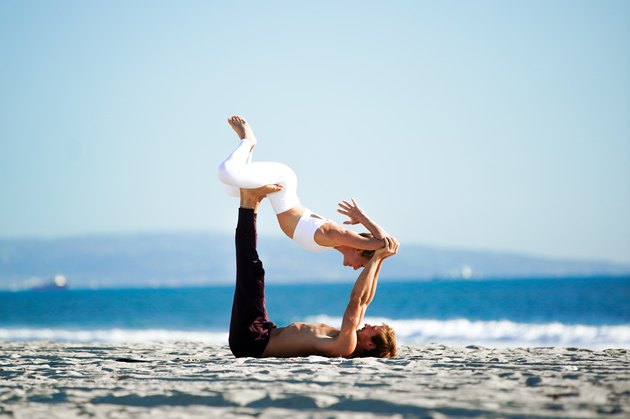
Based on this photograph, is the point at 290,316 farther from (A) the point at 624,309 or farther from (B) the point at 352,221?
(B) the point at 352,221

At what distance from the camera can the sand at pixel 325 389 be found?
3943 mm

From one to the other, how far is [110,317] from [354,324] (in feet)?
108

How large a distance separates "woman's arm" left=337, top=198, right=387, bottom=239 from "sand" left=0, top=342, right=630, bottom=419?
1054mm

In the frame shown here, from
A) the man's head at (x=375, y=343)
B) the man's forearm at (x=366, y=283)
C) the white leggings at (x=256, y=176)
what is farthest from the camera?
the man's head at (x=375, y=343)

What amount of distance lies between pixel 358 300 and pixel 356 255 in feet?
1.93

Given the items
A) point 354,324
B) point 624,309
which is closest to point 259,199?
point 354,324

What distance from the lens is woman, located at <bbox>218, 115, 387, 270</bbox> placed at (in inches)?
248

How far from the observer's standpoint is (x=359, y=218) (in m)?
6.51

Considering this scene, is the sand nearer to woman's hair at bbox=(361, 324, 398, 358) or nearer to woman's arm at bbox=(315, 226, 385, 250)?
woman's hair at bbox=(361, 324, 398, 358)

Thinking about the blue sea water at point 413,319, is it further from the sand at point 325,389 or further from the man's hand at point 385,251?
the sand at point 325,389

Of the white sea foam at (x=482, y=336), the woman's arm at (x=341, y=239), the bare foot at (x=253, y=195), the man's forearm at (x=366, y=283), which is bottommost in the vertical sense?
the white sea foam at (x=482, y=336)

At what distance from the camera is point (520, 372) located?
512 cm

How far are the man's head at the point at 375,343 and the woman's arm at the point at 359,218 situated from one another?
836 mm

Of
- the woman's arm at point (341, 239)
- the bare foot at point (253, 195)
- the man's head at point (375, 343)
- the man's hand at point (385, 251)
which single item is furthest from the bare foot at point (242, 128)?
the man's head at point (375, 343)
